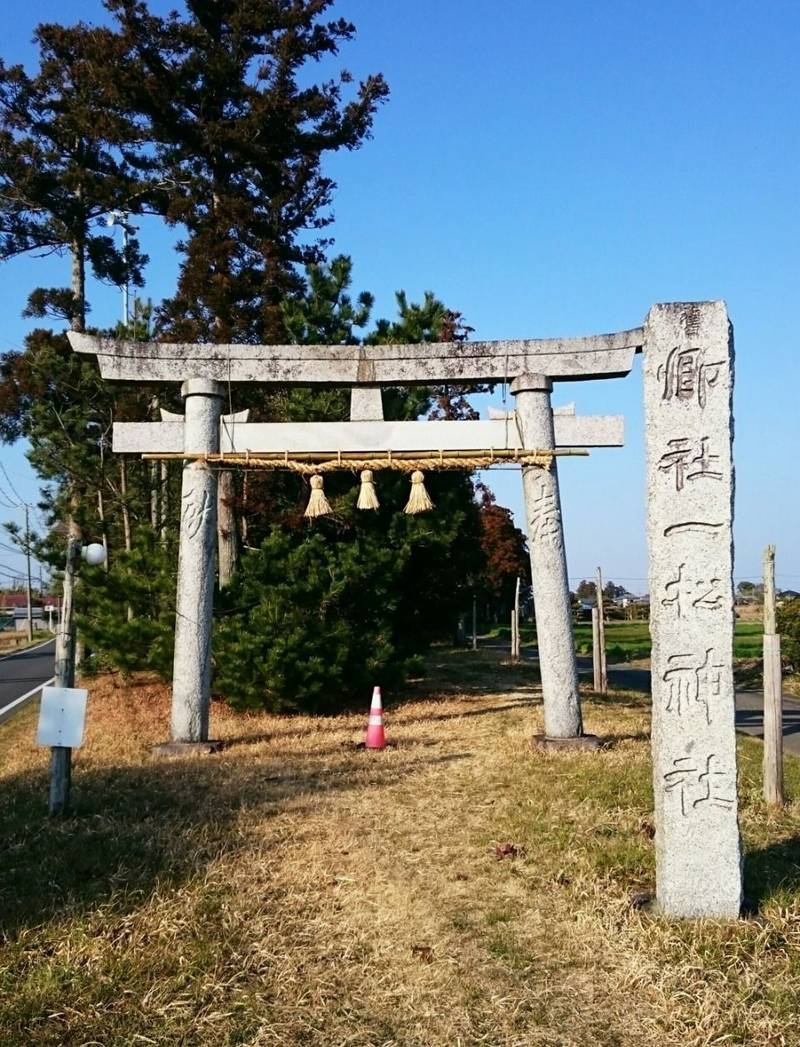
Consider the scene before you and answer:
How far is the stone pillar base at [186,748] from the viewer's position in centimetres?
838

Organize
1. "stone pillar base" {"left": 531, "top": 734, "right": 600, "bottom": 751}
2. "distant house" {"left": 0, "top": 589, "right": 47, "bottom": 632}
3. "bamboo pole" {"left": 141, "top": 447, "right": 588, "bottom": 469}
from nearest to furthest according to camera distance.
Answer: "stone pillar base" {"left": 531, "top": 734, "right": 600, "bottom": 751}, "bamboo pole" {"left": 141, "top": 447, "right": 588, "bottom": 469}, "distant house" {"left": 0, "top": 589, "right": 47, "bottom": 632}

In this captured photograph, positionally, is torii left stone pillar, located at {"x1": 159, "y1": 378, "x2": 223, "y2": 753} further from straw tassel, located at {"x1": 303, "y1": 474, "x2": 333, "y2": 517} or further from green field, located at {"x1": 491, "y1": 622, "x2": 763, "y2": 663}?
green field, located at {"x1": 491, "y1": 622, "x2": 763, "y2": 663}

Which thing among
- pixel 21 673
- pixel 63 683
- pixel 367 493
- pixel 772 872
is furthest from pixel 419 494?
pixel 21 673

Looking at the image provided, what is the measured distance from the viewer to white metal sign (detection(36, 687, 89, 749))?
575 cm

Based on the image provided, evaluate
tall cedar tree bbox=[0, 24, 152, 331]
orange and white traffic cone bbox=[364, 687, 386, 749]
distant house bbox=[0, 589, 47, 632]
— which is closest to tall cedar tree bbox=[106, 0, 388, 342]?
tall cedar tree bbox=[0, 24, 152, 331]

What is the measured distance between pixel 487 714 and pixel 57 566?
7.76 meters

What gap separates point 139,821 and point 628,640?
84.4ft

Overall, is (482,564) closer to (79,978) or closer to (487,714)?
(487,714)

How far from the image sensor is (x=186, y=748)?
8422 mm

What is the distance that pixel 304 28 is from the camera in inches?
511

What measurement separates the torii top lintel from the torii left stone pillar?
320mm

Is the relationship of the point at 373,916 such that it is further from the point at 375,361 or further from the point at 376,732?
the point at 375,361

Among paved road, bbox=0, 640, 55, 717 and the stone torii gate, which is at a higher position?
the stone torii gate

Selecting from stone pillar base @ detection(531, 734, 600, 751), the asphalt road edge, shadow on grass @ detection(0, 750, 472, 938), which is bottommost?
the asphalt road edge
